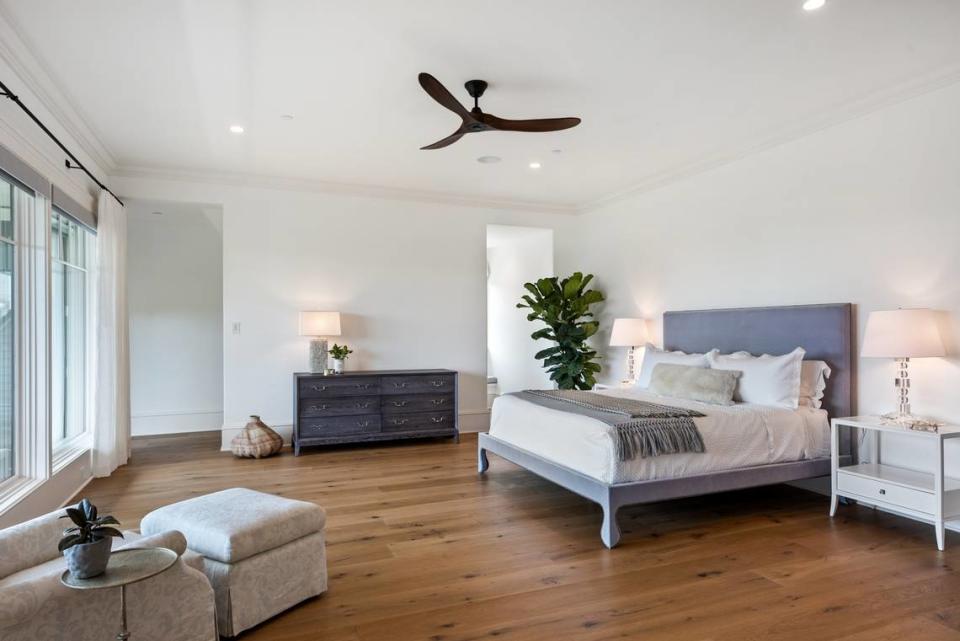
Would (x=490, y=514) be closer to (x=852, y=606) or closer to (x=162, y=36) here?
(x=852, y=606)

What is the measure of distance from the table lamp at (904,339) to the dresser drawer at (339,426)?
14.0ft

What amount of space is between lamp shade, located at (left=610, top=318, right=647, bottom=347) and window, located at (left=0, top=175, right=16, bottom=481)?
485 centimetres

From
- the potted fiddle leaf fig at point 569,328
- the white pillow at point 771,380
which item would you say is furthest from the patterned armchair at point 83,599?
the potted fiddle leaf fig at point 569,328

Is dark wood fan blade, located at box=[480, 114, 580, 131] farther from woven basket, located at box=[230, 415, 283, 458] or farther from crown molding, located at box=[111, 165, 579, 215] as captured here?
woven basket, located at box=[230, 415, 283, 458]

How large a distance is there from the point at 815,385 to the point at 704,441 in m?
1.20

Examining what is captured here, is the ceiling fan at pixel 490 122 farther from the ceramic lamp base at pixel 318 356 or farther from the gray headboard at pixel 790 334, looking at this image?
the ceramic lamp base at pixel 318 356

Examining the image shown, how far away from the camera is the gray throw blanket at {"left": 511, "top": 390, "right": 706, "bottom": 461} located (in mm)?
3436

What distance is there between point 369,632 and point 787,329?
375 cm

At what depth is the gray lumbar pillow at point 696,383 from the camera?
4.32 m

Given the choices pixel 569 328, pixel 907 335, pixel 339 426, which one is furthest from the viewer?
pixel 569 328

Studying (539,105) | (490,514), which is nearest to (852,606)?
(490,514)

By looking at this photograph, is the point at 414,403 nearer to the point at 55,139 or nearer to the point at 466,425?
the point at 466,425

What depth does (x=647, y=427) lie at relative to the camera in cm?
353

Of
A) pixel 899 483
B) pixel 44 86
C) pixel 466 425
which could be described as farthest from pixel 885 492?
pixel 44 86
